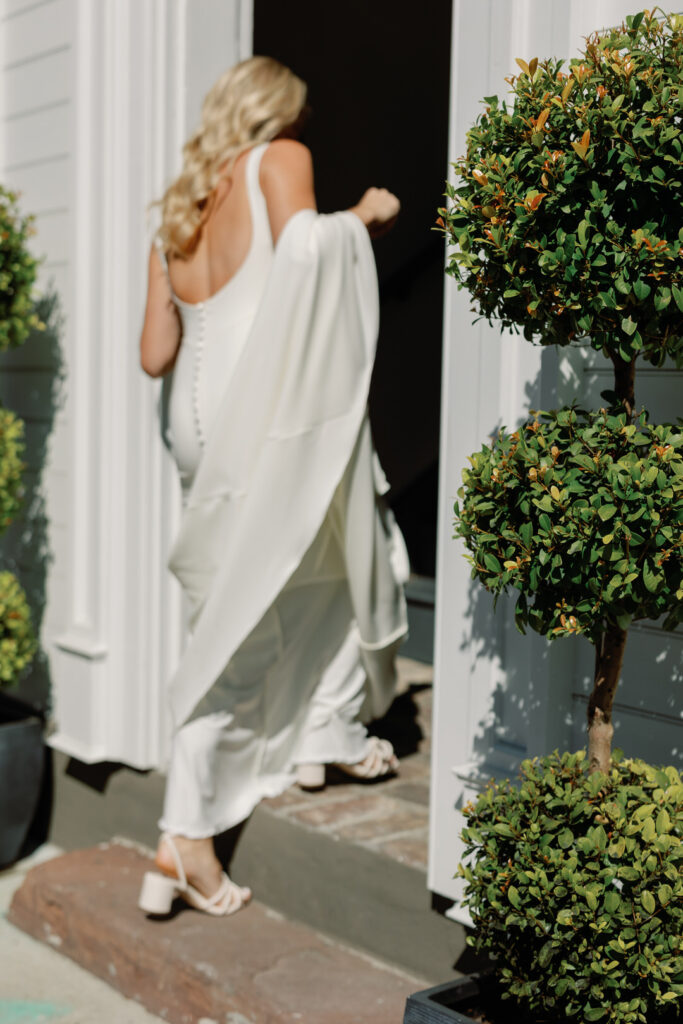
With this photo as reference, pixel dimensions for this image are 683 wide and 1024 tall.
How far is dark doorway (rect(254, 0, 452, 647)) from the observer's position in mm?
6035

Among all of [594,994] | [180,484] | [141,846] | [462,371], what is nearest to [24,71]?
[180,484]

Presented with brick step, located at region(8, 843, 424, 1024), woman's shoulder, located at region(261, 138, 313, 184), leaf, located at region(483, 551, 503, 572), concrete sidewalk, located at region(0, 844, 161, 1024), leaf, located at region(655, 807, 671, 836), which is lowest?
concrete sidewalk, located at region(0, 844, 161, 1024)

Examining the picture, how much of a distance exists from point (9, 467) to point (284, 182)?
1.57m

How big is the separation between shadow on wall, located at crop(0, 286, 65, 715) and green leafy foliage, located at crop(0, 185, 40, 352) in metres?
0.16

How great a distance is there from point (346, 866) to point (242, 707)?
1.78 feet

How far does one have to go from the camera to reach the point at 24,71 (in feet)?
14.6

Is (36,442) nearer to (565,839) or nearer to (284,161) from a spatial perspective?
(284,161)

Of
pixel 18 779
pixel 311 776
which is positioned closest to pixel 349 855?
pixel 311 776

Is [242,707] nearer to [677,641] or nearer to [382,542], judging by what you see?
[382,542]

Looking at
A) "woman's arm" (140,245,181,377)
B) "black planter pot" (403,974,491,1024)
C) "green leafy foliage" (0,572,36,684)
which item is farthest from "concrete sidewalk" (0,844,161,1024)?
"woman's arm" (140,245,181,377)

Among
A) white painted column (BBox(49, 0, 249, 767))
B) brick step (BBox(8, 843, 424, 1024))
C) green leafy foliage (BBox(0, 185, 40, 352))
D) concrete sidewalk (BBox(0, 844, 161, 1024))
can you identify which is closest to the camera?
brick step (BBox(8, 843, 424, 1024))

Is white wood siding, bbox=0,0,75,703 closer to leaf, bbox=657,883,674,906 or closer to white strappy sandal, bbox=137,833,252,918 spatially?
white strappy sandal, bbox=137,833,252,918

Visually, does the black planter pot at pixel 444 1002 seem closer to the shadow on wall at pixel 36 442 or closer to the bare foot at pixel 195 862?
the bare foot at pixel 195 862

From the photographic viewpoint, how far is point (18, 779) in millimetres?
4234
